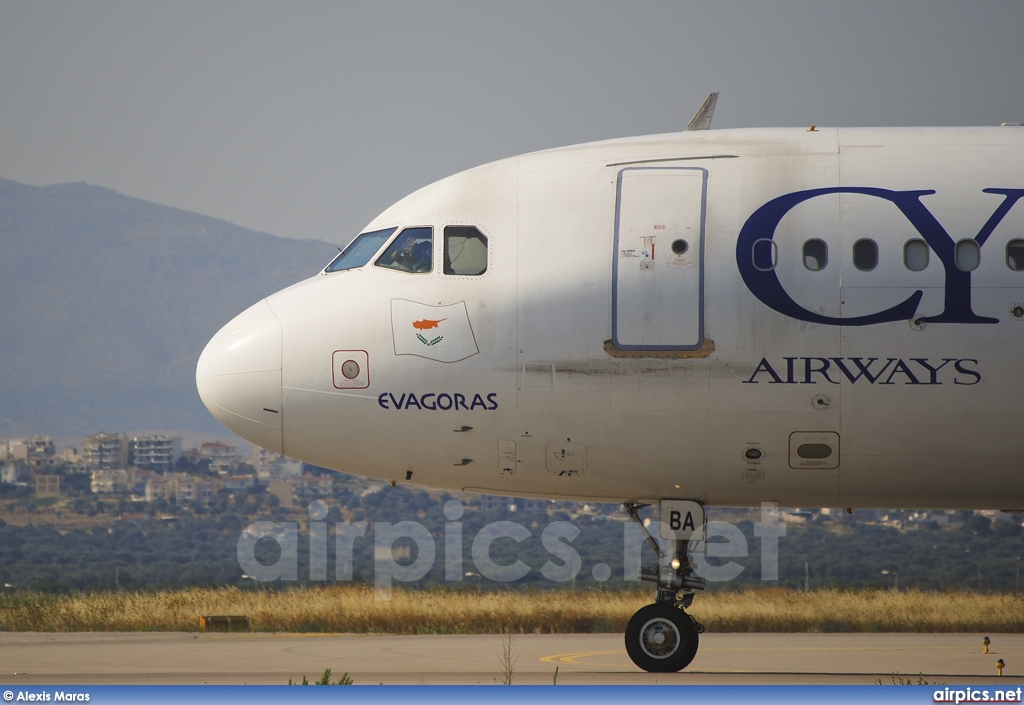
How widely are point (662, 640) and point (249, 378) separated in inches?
195

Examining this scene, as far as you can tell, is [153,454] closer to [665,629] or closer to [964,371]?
[665,629]

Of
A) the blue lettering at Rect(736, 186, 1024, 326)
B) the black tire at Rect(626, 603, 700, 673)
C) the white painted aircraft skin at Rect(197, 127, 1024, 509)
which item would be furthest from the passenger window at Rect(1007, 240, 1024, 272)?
the black tire at Rect(626, 603, 700, 673)

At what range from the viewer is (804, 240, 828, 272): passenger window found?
37.9 ft

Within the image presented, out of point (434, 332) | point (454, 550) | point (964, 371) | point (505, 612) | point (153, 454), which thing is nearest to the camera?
point (964, 371)

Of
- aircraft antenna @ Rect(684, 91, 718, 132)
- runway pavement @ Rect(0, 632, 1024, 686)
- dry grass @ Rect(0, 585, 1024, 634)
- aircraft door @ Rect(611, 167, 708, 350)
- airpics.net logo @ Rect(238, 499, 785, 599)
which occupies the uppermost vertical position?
aircraft antenna @ Rect(684, 91, 718, 132)

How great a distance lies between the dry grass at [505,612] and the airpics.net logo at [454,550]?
3.48 m

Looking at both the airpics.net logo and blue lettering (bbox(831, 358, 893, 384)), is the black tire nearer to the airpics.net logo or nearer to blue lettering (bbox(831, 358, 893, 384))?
blue lettering (bbox(831, 358, 893, 384))

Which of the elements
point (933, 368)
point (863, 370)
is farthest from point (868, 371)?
point (933, 368)

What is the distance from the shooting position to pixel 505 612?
27.7 meters

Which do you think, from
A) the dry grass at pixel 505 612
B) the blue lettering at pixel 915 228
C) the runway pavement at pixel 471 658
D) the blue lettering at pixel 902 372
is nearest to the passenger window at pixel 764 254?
the blue lettering at pixel 915 228

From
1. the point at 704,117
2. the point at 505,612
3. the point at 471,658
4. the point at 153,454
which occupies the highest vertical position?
the point at 704,117

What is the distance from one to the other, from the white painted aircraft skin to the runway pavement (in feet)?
8.38

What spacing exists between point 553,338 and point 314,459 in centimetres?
287

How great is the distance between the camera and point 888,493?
12.0 metres
